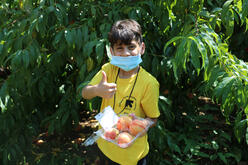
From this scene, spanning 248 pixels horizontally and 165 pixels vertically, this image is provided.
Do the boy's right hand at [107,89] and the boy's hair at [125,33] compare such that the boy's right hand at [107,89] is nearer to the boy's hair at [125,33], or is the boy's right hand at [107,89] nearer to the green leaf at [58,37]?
the boy's hair at [125,33]

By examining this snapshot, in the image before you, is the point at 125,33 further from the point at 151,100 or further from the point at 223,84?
the point at 223,84

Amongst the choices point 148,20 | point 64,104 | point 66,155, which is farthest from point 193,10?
point 66,155

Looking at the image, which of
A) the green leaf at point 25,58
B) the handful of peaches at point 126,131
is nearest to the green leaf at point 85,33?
the green leaf at point 25,58

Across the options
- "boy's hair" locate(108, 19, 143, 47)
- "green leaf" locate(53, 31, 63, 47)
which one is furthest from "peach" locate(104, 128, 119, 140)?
"green leaf" locate(53, 31, 63, 47)

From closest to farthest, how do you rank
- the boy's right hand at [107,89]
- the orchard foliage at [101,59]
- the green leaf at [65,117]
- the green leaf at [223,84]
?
1. the boy's right hand at [107,89]
2. the green leaf at [223,84]
3. the orchard foliage at [101,59]
4. the green leaf at [65,117]

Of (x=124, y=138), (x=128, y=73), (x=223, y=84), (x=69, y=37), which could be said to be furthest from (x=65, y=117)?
(x=223, y=84)

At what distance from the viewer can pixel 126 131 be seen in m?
1.88

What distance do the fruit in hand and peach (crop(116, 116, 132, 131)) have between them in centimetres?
3

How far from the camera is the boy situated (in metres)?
1.91

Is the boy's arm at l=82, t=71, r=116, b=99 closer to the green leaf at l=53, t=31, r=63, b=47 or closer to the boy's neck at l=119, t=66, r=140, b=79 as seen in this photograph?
the boy's neck at l=119, t=66, r=140, b=79

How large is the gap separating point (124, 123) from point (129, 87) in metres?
0.25

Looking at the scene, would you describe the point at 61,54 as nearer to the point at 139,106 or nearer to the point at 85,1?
the point at 85,1

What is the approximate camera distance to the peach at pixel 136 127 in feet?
6.02

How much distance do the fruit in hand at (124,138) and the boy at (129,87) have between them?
0.54ft
